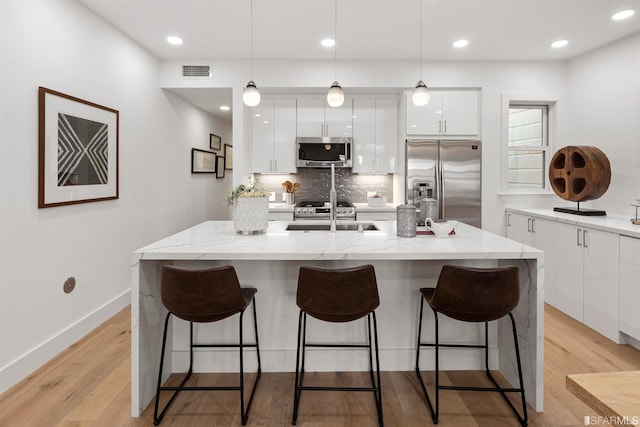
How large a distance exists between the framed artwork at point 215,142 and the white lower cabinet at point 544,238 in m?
4.84

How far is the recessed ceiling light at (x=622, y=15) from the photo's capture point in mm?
3268

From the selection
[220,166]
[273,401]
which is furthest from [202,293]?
[220,166]

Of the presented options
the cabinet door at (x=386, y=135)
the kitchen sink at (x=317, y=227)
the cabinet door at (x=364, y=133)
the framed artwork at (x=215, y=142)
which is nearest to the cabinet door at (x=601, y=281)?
the kitchen sink at (x=317, y=227)

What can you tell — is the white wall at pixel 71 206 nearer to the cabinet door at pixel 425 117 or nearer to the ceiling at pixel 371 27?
the ceiling at pixel 371 27

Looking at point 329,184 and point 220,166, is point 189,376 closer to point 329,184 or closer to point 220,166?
point 329,184

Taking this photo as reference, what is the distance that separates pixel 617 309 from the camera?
3.02m

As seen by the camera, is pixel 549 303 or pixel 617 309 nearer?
pixel 617 309

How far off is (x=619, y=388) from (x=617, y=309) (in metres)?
2.76

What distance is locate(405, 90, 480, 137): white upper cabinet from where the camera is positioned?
468 cm

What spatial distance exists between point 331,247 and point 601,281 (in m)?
2.43

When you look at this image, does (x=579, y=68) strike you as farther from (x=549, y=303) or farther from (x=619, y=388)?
(x=619, y=388)

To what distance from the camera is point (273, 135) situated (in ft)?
16.4

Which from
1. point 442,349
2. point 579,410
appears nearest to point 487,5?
point 442,349

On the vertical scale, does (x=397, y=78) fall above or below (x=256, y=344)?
above
